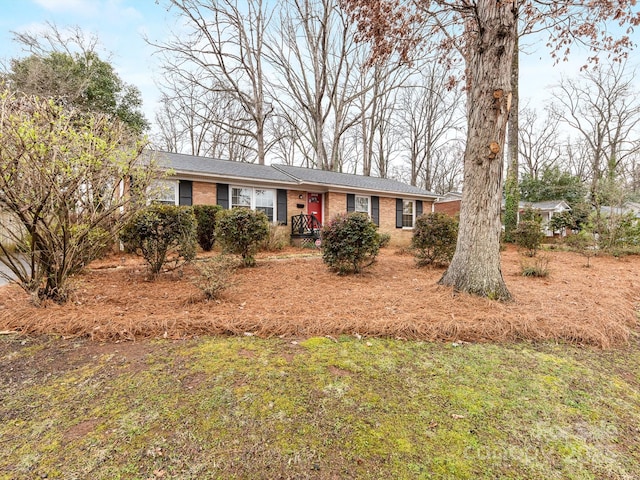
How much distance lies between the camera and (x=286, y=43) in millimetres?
19734

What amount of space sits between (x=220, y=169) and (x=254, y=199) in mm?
1720

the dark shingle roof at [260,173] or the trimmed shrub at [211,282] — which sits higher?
the dark shingle roof at [260,173]

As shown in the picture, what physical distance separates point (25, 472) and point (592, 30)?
8.68 m

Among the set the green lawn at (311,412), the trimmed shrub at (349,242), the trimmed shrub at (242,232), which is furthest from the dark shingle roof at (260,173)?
the green lawn at (311,412)

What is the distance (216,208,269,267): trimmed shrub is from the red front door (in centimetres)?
672

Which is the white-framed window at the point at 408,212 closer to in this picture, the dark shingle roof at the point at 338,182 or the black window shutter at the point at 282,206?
the dark shingle roof at the point at 338,182

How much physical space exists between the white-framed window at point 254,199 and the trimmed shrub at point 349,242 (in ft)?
20.6

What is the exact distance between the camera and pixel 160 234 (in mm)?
5387

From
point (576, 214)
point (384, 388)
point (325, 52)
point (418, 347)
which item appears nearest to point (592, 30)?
point (418, 347)

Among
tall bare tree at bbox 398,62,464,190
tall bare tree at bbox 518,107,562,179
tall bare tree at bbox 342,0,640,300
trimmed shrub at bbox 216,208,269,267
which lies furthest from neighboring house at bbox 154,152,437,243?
tall bare tree at bbox 518,107,562,179

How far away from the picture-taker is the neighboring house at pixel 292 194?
35.1ft

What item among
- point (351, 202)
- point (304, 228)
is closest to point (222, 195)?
point (304, 228)

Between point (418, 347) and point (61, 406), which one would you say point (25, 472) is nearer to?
point (61, 406)

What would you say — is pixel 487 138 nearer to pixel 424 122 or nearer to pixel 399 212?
pixel 399 212
